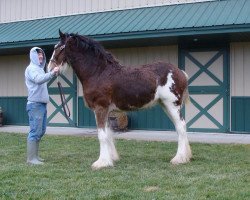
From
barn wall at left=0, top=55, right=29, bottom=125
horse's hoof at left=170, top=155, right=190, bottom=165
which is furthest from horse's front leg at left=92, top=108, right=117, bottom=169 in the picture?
barn wall at left=0, top=55, right=29, bottom=125

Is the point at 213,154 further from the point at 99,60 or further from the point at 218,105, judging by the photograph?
the point at 218,105

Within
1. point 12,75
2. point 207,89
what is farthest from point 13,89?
point 207,89

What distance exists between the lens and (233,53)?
12539mm

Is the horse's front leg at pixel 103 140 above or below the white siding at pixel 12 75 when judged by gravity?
below

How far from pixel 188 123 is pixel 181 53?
1.91m

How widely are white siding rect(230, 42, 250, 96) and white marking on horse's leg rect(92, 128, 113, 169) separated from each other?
594cm

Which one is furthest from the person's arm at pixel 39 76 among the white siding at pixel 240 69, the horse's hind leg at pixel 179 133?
the white siding at pixel 240 69

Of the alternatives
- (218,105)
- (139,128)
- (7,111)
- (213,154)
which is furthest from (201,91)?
(7,111)

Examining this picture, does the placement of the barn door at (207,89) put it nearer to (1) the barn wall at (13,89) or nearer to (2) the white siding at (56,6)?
(2) the white siding at (56,6)

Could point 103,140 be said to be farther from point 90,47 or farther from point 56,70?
point 90,47

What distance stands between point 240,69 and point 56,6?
21.9 ft

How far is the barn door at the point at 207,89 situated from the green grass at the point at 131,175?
115 inches

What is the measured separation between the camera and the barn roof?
1138cm

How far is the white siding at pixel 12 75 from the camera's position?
53.1 feet
